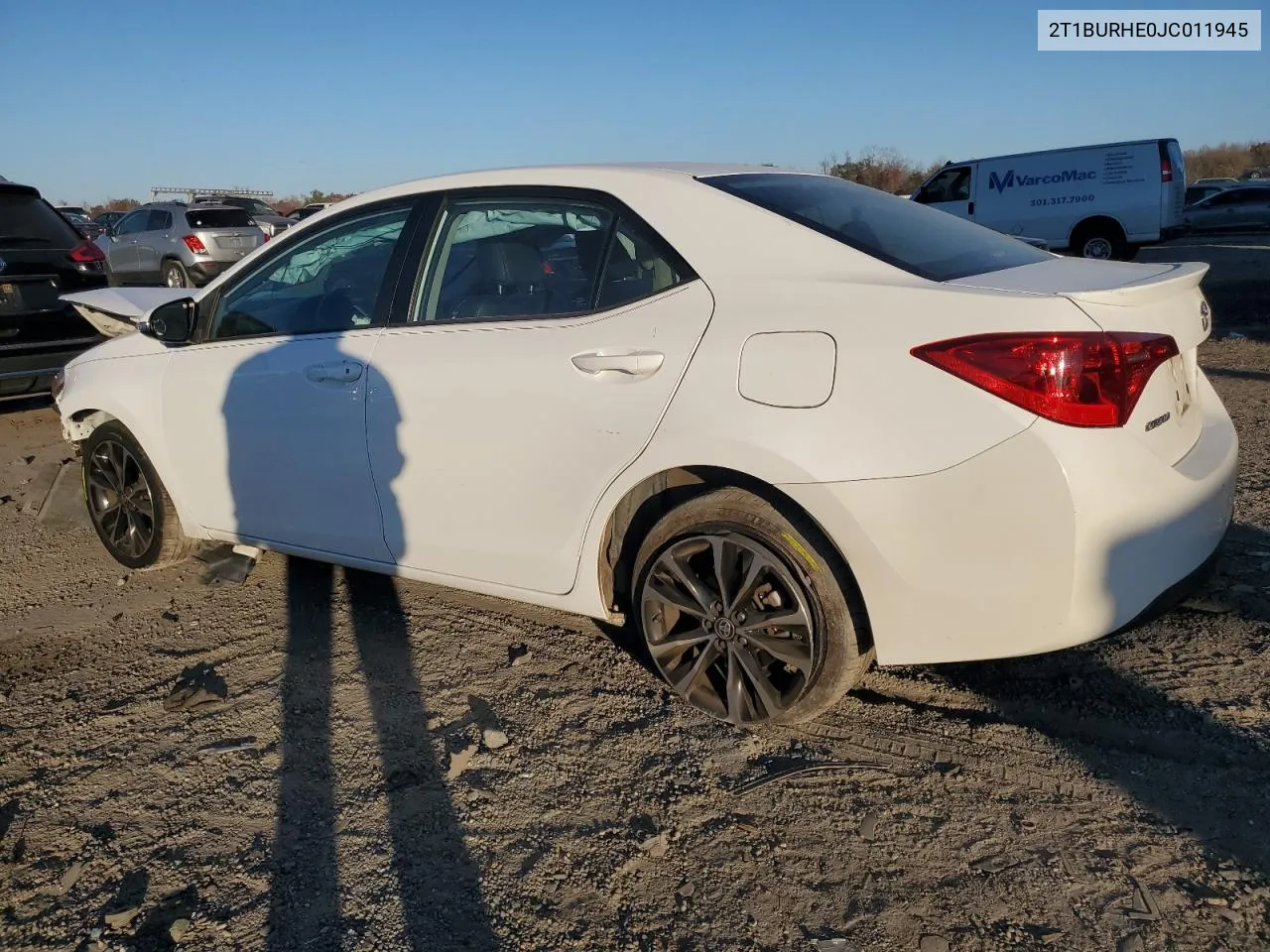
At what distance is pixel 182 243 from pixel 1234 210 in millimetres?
26810

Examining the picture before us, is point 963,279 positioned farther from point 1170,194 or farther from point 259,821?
point 1170,194

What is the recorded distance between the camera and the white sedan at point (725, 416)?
2.43 meters

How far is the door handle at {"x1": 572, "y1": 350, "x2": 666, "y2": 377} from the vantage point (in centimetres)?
285

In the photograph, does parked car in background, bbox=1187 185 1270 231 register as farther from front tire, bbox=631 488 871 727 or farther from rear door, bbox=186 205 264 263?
front tire, bbox=631 488 871 727

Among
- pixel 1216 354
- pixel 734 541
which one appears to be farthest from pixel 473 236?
pixel 1216 354

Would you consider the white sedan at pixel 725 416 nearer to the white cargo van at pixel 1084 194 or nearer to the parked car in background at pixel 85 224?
the white cargo van at pixel 1084 194

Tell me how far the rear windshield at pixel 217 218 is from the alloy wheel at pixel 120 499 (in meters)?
14.5

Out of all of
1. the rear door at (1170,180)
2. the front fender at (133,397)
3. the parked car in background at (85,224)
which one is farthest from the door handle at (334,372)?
the parked car in background at (85,224)

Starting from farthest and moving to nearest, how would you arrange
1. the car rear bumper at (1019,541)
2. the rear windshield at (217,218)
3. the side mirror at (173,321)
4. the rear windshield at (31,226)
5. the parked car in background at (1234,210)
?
the parked car in background at (1234,210)
the rear windshield at (217,218)
the rear windshield at (31,226)
the side mirror at (173,321)
the car rear bumper at (1019,541)

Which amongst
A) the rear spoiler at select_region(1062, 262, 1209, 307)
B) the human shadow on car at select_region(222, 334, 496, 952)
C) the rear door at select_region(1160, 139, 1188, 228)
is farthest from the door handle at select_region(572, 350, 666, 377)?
the rear door at select_region(1160, 139, 1188, 228)

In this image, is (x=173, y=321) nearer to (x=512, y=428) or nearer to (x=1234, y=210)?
(x=512, y=428)

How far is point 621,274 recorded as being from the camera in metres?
3.05

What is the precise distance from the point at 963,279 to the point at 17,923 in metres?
2.97

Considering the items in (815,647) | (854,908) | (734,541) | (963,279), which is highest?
(963,279)
